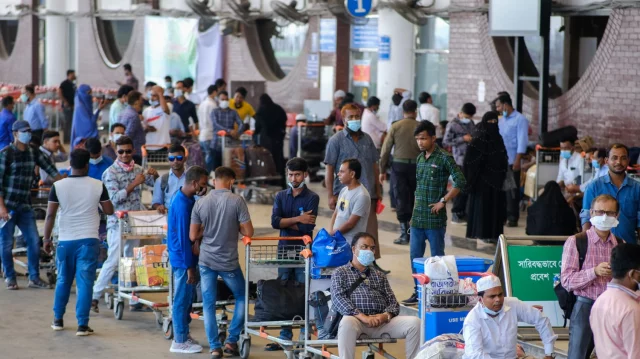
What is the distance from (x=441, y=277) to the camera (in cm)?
916

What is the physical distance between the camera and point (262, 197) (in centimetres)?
2008

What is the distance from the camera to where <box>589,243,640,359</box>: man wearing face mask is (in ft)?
23.5

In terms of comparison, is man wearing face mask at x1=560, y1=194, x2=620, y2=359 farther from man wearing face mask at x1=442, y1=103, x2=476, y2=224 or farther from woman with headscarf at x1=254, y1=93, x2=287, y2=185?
woman with headscarf at x1=254, y1=93, x2=287, y2=185

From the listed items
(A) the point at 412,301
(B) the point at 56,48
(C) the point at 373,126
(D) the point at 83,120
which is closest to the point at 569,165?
(C) the point at 373,126

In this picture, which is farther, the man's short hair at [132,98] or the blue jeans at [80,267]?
the man's short hair at [132,98]

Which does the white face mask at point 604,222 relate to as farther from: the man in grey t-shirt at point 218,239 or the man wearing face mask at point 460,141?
the man wearing face mask at point 460,141

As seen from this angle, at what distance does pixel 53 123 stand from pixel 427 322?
928 inches

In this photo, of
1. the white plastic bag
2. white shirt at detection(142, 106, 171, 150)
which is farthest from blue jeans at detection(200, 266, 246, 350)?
white shirt at detection(142, 106, 171, 150)

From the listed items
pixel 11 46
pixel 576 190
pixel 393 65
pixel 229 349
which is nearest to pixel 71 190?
pixel 229 349

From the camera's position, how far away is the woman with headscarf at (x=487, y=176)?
48.7 feet

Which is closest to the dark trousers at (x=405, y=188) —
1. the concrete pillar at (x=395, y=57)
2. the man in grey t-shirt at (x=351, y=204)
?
the man in grey t-shirt at (x=351, y=204)

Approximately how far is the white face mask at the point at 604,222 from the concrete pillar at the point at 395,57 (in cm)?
1530

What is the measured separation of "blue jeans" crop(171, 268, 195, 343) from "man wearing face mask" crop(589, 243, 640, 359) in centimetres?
432

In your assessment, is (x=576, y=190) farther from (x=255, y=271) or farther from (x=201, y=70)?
(x=201, y=70)
